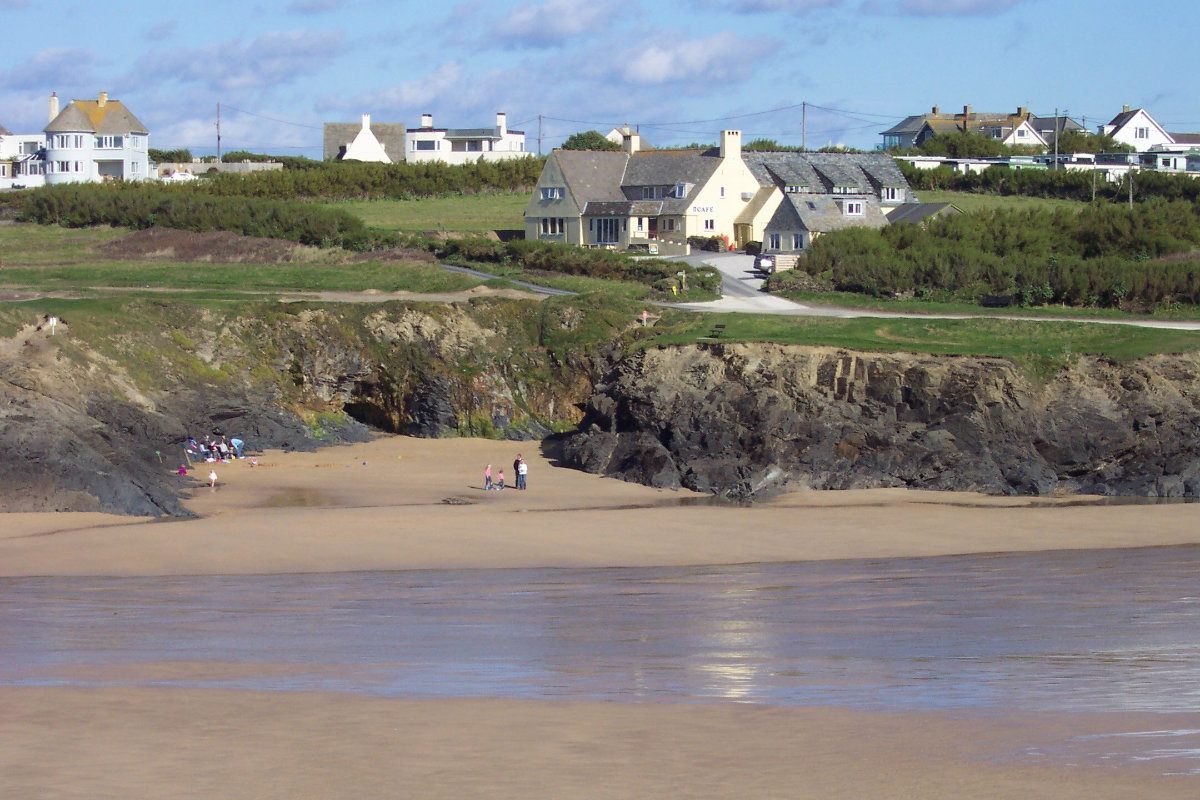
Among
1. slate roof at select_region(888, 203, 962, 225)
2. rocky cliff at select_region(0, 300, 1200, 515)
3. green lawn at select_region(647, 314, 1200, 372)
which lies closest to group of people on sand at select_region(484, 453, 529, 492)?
rocky cliff at select_region(0, 300, 1200, 515)

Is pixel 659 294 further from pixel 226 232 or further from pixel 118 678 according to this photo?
pixel 118 678

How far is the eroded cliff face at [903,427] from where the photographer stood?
3328 cm

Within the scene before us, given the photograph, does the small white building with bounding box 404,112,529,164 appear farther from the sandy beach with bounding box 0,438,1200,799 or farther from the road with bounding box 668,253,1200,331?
the sandy beach with bounding box 0,438,1200,799

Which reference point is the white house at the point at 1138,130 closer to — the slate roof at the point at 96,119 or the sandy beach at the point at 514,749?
the slate roof at the point at 96,119

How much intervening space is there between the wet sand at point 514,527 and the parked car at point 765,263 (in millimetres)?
30242

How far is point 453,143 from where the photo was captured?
130 m

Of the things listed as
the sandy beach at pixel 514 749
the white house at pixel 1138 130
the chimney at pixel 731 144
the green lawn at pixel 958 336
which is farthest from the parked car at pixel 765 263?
the white house at pixel 1138 130

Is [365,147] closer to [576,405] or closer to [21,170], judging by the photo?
[21,170]

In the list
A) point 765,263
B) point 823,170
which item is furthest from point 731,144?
point 765,263

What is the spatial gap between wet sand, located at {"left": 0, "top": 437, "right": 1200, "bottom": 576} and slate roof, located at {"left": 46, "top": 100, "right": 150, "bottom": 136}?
7913 cm

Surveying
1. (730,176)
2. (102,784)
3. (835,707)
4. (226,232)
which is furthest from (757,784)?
(730,176)

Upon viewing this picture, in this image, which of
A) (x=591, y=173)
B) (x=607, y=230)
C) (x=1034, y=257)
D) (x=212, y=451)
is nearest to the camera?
(x=212, y=451)

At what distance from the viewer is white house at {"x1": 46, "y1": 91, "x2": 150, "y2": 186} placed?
10519 cm

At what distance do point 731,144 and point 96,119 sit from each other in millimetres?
52946
